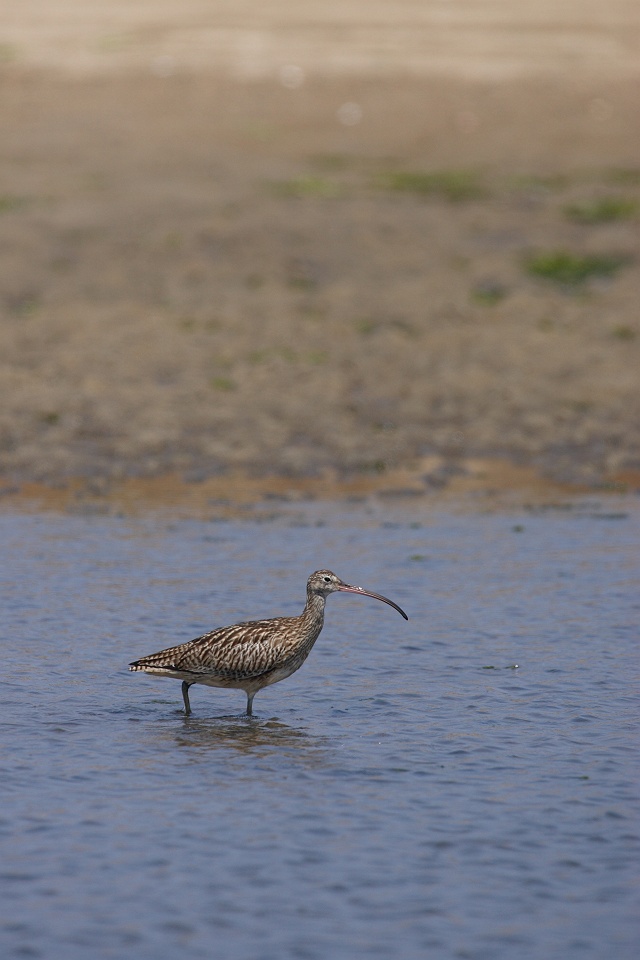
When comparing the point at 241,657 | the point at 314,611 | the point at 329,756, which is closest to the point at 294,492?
the point at 314,611

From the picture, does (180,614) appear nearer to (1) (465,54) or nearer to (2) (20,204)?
(2) (20,204)

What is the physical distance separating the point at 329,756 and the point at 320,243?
714 inches

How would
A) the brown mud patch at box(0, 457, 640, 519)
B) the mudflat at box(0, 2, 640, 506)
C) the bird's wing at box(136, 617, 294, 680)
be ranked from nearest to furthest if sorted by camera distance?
the bird's wing at box(136, 617, 294, 680) → the brown mud patch at box(0, 457, 640, 519) → the mudflat at box(0, 2, 640, 506)

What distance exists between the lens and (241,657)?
11.3 m

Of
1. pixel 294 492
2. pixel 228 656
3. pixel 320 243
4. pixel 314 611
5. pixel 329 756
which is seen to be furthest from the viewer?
pixel 320 243

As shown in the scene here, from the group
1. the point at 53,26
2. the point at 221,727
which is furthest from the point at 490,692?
the point at 53,26

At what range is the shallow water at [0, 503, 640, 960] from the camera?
772 centimetres

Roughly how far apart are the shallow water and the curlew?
0.96ft

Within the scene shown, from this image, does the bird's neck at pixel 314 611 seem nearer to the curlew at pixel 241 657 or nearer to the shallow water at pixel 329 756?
the curlew at pixel 241 657

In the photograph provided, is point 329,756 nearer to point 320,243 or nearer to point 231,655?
point 231,655

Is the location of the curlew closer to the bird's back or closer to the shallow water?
the bird's back

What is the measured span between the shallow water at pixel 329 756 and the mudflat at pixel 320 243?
4.15 meters

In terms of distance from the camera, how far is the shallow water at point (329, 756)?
25.3 feet

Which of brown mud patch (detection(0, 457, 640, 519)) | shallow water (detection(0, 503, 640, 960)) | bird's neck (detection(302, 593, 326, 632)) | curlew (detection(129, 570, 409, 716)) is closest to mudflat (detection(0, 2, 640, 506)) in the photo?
brown mud patch (detection(0, 457, 640, 519))
